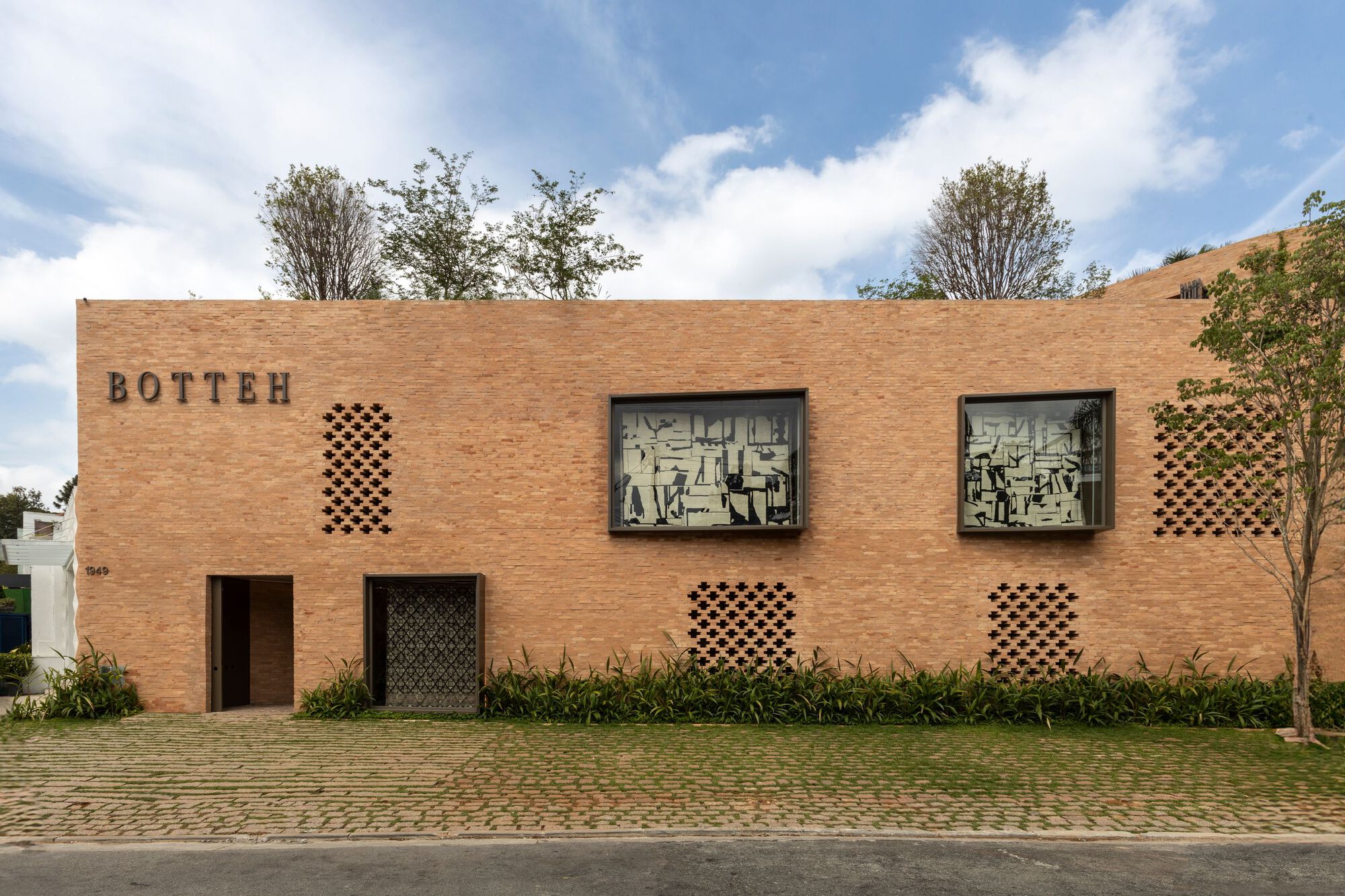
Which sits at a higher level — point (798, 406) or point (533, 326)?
point (533, 326)

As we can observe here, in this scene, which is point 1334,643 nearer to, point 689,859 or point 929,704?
point 929,704

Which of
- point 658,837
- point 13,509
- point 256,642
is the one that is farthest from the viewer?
point 13,509

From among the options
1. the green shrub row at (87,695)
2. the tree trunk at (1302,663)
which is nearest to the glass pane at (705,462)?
the tree trunk at (1302,663)

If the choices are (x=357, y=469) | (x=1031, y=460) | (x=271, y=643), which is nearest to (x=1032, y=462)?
(x=1031, y=460)

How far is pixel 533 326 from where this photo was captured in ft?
37.2

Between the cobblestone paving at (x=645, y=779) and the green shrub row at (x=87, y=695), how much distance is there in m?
0.74

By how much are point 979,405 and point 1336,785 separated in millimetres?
5847

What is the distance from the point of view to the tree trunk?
30.1 ft

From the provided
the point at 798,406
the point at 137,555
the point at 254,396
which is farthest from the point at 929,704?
the point at 137,555

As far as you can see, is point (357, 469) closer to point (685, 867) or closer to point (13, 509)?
point (685, 867)

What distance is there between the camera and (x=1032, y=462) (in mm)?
11016

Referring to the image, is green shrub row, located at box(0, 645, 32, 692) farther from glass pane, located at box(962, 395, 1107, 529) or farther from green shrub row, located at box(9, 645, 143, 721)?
glass pane, located at box(962, 395, 1107, 529)

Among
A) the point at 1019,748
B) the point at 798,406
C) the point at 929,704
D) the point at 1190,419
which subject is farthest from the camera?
the point at 798,406

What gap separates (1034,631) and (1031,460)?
2541 millimetres
